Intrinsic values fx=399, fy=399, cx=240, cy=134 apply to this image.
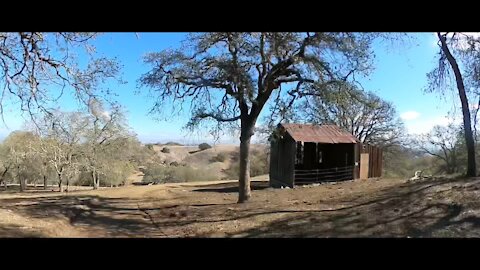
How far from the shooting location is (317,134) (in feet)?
76.4

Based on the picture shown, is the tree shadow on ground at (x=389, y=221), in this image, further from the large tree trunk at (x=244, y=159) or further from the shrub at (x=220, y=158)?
the shrub at (x=220, y=158)

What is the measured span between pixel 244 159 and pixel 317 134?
9.15 m

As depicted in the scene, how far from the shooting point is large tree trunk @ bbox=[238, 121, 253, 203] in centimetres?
1512

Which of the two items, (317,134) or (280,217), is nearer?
(280,217)

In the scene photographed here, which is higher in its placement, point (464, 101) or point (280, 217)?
point (464, 101)

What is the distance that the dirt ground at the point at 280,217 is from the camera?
8.77 m

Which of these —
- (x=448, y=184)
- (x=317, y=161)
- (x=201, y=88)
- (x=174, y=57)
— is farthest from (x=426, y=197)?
(x=317, y=161)

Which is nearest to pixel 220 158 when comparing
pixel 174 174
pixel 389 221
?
pixel 174 174

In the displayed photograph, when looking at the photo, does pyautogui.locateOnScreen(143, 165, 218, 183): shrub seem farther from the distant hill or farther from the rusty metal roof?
the rusty metal roof

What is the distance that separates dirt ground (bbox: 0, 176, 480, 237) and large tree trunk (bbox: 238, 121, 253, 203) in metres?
0.51

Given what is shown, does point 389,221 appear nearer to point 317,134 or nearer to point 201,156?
point 317,134
